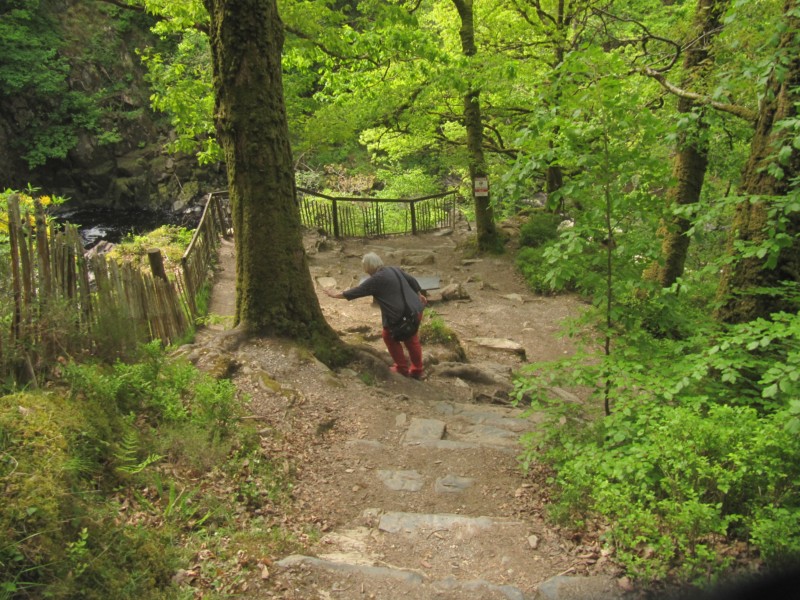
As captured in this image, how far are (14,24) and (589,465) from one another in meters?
30.5

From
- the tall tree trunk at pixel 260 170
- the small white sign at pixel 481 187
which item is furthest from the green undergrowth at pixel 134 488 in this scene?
the small white sign at pixel 481 187

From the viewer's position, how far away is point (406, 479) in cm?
454

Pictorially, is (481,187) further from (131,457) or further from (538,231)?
(131,457)

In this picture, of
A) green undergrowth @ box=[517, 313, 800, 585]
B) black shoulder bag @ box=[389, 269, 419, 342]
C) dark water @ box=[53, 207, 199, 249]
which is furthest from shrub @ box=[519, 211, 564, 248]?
dark water @ box=[53, 207, 199, 249]

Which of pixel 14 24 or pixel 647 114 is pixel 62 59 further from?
pixel 647 114

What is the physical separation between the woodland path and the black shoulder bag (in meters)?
0.49

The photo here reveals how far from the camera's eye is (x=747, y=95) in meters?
6.17

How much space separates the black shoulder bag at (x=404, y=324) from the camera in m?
6.38

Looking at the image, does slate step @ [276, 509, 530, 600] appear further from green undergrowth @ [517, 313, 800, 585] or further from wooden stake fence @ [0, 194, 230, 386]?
wooden stake fence @ [0, 194, 230, 386]

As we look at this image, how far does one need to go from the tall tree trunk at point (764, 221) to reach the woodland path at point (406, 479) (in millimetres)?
1559

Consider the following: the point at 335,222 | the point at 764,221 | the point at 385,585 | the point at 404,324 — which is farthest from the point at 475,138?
the point at 385,585

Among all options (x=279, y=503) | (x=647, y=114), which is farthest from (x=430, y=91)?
(x=279, y=503)

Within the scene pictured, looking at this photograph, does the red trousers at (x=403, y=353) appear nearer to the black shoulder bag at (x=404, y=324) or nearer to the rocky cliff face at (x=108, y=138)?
the black shoulder bag at (x=404, y=324)

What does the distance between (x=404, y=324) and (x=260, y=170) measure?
2414 millimetres
